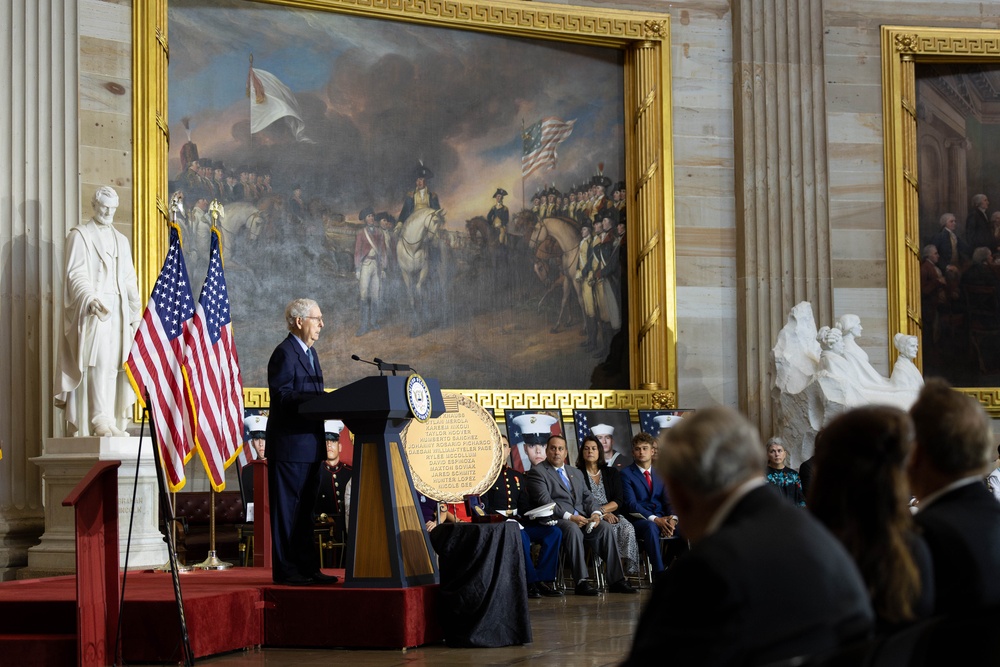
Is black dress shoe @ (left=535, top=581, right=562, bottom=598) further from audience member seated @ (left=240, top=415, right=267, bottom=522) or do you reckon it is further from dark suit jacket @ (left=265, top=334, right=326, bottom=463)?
dark suit jacket @ (left=265, top=334, right=326, bottom=463)

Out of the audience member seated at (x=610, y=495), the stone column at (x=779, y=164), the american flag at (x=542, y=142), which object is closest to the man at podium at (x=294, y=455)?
the audience member seated at (x=610, y=495)

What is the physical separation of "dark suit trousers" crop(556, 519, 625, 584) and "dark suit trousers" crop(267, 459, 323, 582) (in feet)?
12.1

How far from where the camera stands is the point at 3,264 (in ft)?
37.1

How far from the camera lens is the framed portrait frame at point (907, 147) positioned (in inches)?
603

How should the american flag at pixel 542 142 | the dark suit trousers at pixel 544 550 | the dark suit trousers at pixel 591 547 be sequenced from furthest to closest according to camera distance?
the american flag at pixel 542 142, the dark suit trousers at pixel 591 547, the dark suit trousers at pixel 544 550

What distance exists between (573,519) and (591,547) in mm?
309

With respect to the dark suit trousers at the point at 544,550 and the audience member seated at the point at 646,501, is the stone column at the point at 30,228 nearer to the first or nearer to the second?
the dark suit trousers at the point at 544,550

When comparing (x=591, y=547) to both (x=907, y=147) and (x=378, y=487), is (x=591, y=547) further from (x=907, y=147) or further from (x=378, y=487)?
(x=907, y=147)

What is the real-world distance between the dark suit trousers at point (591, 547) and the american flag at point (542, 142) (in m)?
4.91

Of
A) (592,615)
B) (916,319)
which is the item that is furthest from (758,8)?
(592,615)

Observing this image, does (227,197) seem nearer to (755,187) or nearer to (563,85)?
(563,85)

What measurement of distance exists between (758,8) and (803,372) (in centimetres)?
442

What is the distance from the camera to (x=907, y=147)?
51.1 feet

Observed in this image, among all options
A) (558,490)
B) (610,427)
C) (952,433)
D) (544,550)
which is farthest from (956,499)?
(610,427)
